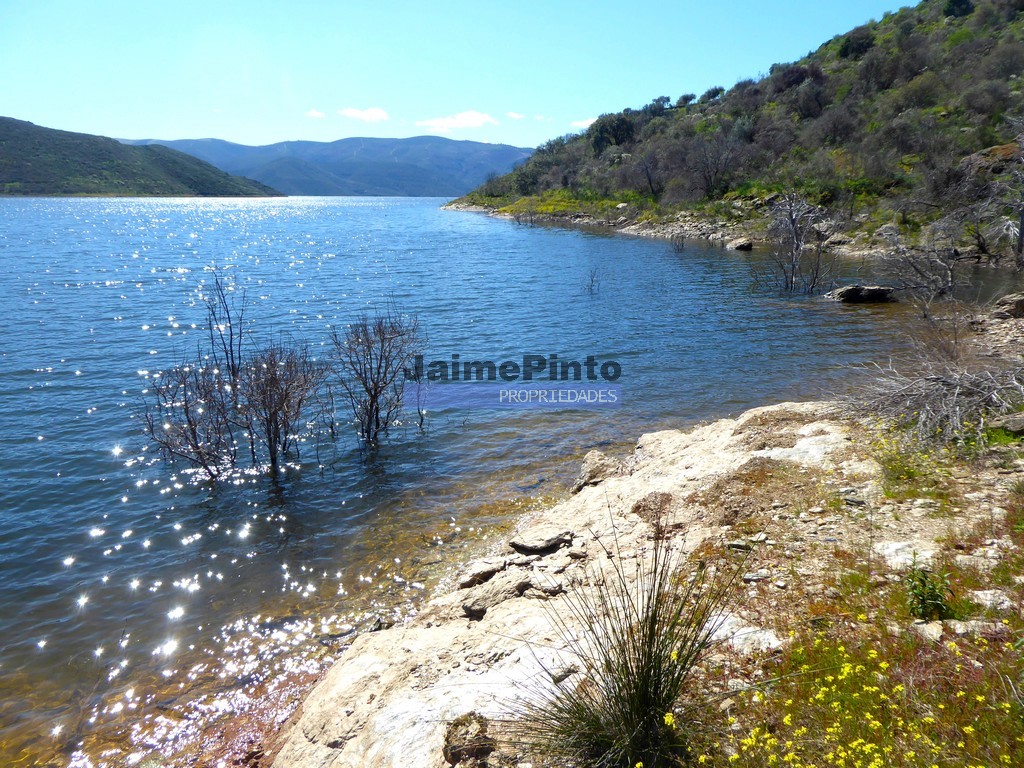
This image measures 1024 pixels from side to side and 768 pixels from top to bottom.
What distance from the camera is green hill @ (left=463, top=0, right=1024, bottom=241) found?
41812mm

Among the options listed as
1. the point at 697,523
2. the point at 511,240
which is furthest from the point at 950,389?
the point at 511,240

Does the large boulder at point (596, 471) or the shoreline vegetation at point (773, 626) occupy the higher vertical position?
the shoreline vegetation at point (773, 626)

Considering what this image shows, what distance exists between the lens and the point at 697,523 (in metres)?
7.21

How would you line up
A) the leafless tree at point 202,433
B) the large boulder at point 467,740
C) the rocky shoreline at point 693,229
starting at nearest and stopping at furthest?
the large boulder at point 467,740
the leafless tree at point 202,433
the rocky shoreline at point 693,229

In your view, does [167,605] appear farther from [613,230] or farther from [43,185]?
[43,185]

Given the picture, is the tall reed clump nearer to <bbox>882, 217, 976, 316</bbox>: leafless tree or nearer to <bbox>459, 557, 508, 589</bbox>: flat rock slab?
<bbox>459, 557, 508, 589</bbox>: flat rock slab

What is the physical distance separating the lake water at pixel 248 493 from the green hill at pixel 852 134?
17.8 m

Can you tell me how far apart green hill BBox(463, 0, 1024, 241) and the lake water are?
17793mm

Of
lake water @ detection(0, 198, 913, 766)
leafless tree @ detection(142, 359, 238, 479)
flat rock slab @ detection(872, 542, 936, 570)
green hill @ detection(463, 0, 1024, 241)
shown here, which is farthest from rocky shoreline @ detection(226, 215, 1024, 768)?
green hill @ detection(463, 0, 1024, 241)

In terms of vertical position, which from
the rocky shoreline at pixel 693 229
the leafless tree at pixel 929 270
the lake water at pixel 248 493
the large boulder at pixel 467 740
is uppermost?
the rocky shoreline at pixel 693 229

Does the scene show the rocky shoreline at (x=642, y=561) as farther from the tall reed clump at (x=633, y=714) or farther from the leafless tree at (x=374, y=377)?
the leafless tree at (x=374, y=377)

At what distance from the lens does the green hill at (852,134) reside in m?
41.8

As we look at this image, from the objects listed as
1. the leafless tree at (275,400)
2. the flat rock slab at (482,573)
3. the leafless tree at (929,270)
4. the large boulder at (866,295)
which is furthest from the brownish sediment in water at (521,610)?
the large boulder at (866,295)

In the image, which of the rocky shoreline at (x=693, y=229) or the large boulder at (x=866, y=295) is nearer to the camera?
the large boulder at (x=866, y=295)
